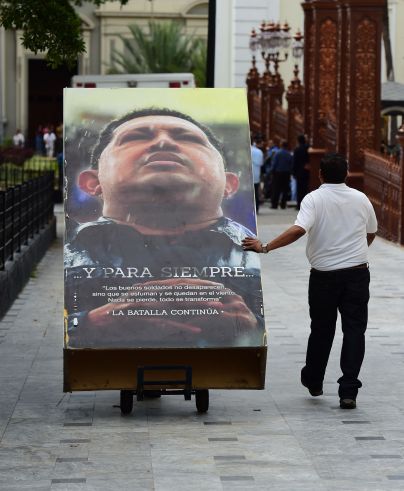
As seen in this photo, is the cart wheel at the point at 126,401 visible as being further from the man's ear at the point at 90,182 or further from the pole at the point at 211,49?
the pole at the point at 211,49

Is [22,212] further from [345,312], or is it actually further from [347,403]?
[347,403]

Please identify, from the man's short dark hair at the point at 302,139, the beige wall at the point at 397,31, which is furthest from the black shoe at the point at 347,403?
the beige wall at the point at 397,31

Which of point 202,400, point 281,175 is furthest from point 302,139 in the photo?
point 202,400

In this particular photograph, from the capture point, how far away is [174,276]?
956 cm

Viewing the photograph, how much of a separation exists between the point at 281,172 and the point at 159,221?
2347cm

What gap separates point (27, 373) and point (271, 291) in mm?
6005

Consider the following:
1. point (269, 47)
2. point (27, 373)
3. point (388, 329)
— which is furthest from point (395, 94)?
point (27, 373)

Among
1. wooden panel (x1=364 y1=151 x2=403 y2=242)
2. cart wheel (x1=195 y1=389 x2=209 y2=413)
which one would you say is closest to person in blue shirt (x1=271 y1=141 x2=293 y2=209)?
wooden panel (x1=364 y1=151 x2=403 y2=242)

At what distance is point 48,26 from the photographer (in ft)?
57.7

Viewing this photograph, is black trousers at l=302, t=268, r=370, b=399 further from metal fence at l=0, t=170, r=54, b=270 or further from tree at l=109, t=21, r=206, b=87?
tree at l=109, t=21, r=206, b=87

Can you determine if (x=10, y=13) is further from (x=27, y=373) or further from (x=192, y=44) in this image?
(x=192, y=44)

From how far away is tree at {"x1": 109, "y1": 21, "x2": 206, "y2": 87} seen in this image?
219 feet

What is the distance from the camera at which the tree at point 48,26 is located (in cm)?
1738

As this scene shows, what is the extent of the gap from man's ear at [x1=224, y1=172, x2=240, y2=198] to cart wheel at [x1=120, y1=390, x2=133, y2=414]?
4.44 feet
